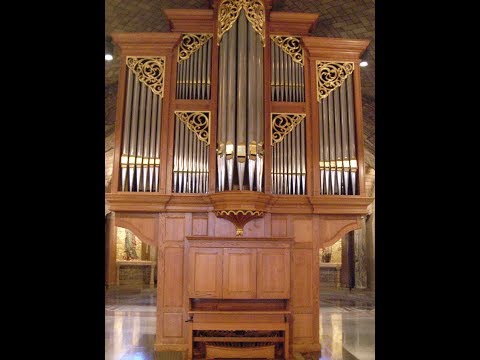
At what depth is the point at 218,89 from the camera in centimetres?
852

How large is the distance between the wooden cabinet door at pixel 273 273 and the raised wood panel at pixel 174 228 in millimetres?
1340

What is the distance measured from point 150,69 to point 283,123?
247cm

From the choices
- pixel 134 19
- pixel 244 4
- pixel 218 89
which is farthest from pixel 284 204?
pixel 134 19

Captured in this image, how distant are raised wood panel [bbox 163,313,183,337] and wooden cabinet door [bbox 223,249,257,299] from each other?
89 cm

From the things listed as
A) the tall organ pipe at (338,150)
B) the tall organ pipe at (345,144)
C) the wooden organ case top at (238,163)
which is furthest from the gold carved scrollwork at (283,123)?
the tall organ pipe at (345,144)

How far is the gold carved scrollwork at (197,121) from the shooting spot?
27.9ft

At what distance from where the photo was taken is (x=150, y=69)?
28.8 feet

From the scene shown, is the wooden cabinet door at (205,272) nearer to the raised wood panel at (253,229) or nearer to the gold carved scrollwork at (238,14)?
the raised wood panel at (253,229)

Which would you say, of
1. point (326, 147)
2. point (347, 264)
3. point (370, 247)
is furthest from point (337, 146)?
point (347, 264)

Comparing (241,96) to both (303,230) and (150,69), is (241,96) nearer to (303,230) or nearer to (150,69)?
(150,69)

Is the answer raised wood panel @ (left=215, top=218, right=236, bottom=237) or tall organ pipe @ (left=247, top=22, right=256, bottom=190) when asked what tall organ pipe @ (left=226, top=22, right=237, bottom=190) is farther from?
raised wood panel @ (left=215, top=218, right=236, bottom=237)
